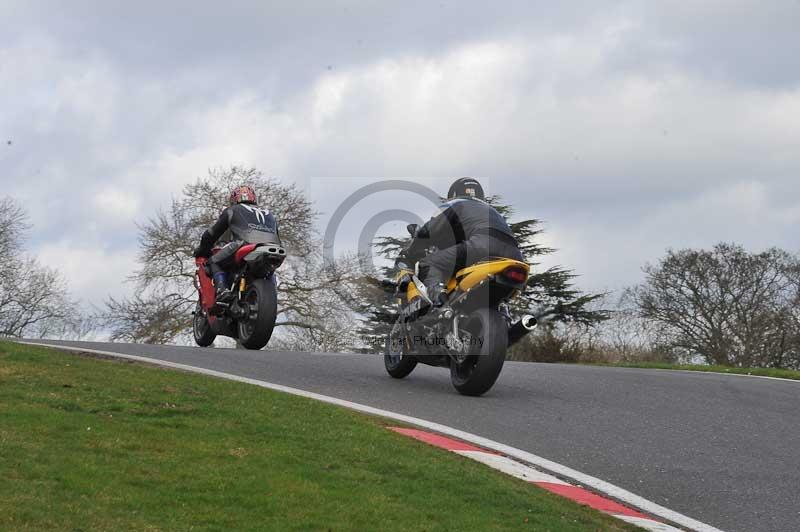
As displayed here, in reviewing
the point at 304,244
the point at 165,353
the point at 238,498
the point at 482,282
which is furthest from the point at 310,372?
the point at 304,244

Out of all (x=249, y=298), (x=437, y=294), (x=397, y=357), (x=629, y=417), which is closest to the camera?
(x=629, y=417)

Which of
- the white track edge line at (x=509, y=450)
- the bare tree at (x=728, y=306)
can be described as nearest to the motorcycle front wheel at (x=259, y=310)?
the white track edge line at (x=509, y=450)

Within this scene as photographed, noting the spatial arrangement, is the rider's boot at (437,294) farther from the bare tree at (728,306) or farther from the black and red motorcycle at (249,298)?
the bare tree at (728,306)

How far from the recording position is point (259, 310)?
12969mm

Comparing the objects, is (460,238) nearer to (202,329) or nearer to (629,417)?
(629,417)

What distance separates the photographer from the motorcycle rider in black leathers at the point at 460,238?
10.3 metres

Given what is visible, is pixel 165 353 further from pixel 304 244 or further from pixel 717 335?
pixel 717 335

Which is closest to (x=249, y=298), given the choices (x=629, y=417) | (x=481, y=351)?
(x=481, y=351)

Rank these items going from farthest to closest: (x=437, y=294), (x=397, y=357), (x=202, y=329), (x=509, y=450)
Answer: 1. (x=202, y=329)
2. (x=397, y=357)
3. (x=437, y=294)
4. (x=509, y=450)

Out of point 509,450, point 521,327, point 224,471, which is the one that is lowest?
point 224,471

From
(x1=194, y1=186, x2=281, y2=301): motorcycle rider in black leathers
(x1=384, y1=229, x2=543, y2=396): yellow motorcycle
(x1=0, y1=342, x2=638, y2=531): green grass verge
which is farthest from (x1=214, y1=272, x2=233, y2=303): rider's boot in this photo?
(x1=0, y1=342, x2=638, y2=531): green grass verge

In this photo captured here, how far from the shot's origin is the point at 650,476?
768 centimetres

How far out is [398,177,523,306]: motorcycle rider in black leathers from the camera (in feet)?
33.8

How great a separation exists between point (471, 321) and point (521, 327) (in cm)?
53
